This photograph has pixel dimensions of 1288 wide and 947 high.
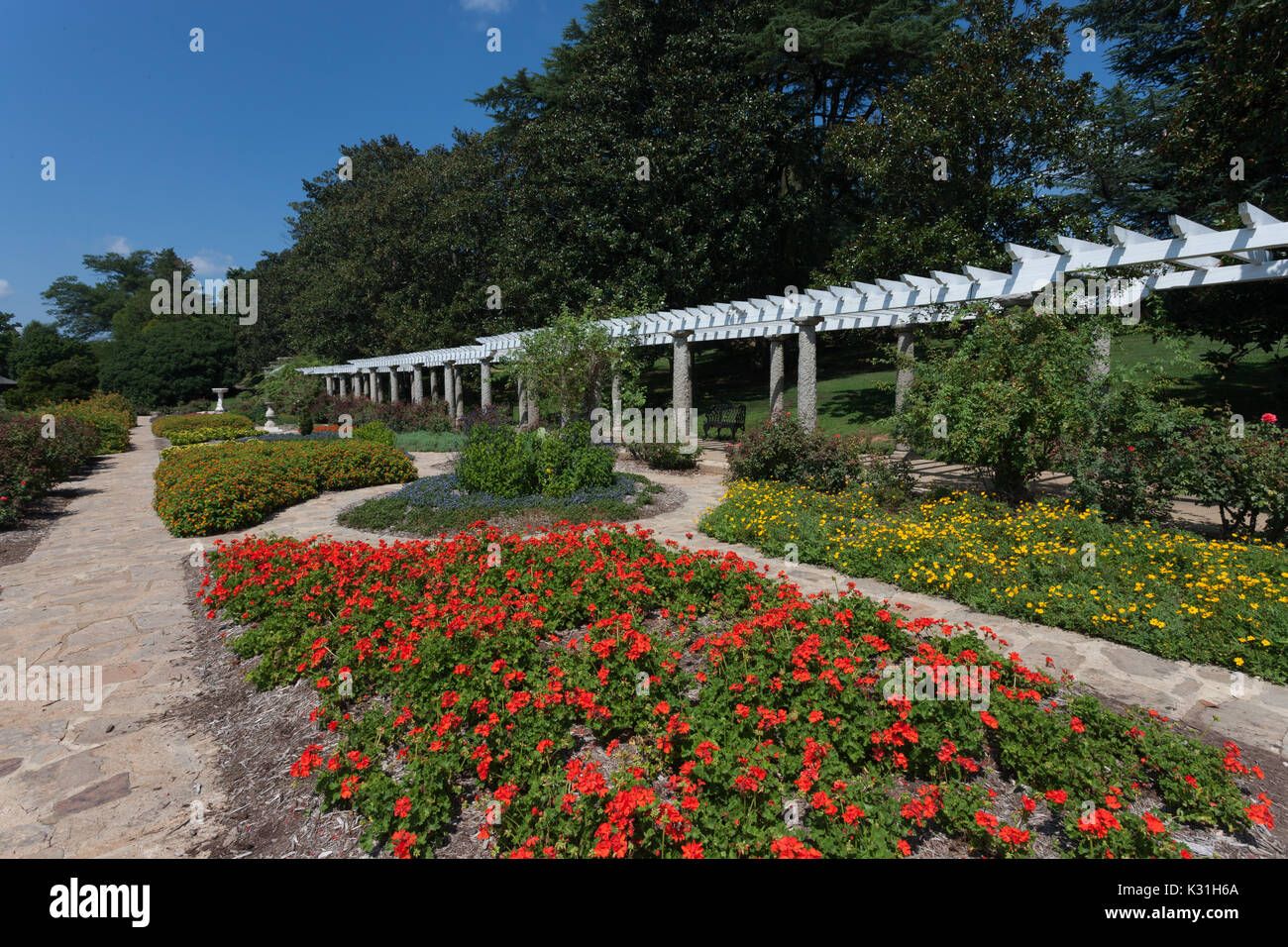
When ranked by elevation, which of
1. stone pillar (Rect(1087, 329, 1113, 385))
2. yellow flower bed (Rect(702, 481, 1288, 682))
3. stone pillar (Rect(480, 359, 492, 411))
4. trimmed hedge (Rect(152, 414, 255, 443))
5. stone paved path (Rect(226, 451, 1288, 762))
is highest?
stone pillar (Rect(480, 359, 492, 411))

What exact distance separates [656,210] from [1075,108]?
32.8 ft

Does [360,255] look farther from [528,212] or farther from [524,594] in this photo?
[524,594]

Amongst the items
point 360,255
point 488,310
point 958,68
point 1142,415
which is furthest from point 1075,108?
point 360,255

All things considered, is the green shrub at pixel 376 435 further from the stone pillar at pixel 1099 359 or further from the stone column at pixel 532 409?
the stone pillar at pixel 1099 359

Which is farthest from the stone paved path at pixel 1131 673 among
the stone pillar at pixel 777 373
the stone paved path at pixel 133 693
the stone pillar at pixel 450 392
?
the stone pillar at pixel 450 392

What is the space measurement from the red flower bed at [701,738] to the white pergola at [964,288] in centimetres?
567

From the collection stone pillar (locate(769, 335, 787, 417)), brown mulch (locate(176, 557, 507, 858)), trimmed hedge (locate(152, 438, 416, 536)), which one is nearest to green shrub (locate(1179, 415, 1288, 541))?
brown mulch (locate(176, 557, 507, 858))

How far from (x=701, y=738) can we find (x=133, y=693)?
3519 mm

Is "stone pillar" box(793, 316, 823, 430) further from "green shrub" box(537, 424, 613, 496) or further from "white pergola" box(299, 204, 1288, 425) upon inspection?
"green shrub" box(537, 424, 613, 496)

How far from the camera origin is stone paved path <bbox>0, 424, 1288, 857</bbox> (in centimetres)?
255

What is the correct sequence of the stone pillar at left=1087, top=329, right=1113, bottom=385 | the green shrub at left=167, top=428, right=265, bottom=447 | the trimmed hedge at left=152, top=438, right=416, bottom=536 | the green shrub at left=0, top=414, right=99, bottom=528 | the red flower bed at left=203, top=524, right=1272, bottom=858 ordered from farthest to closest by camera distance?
the green shrub at left=167, top=428, right=265, bottom=447 < the green shrub at left=0, top=414, right=99, bottom=528 < the trimmed hedge at left=152, top=438, right=416, bottom=536 < the stone pillar at left=1087, top=329, right=1113, bottom=385 < the red flower bed at left=203, top=524, right=1272, bottom=858

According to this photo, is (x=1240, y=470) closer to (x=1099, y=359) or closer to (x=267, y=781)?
(x=1099, y=359)

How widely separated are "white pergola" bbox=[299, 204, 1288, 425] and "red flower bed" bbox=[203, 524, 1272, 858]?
567 centimetres

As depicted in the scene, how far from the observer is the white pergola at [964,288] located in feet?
20.2
